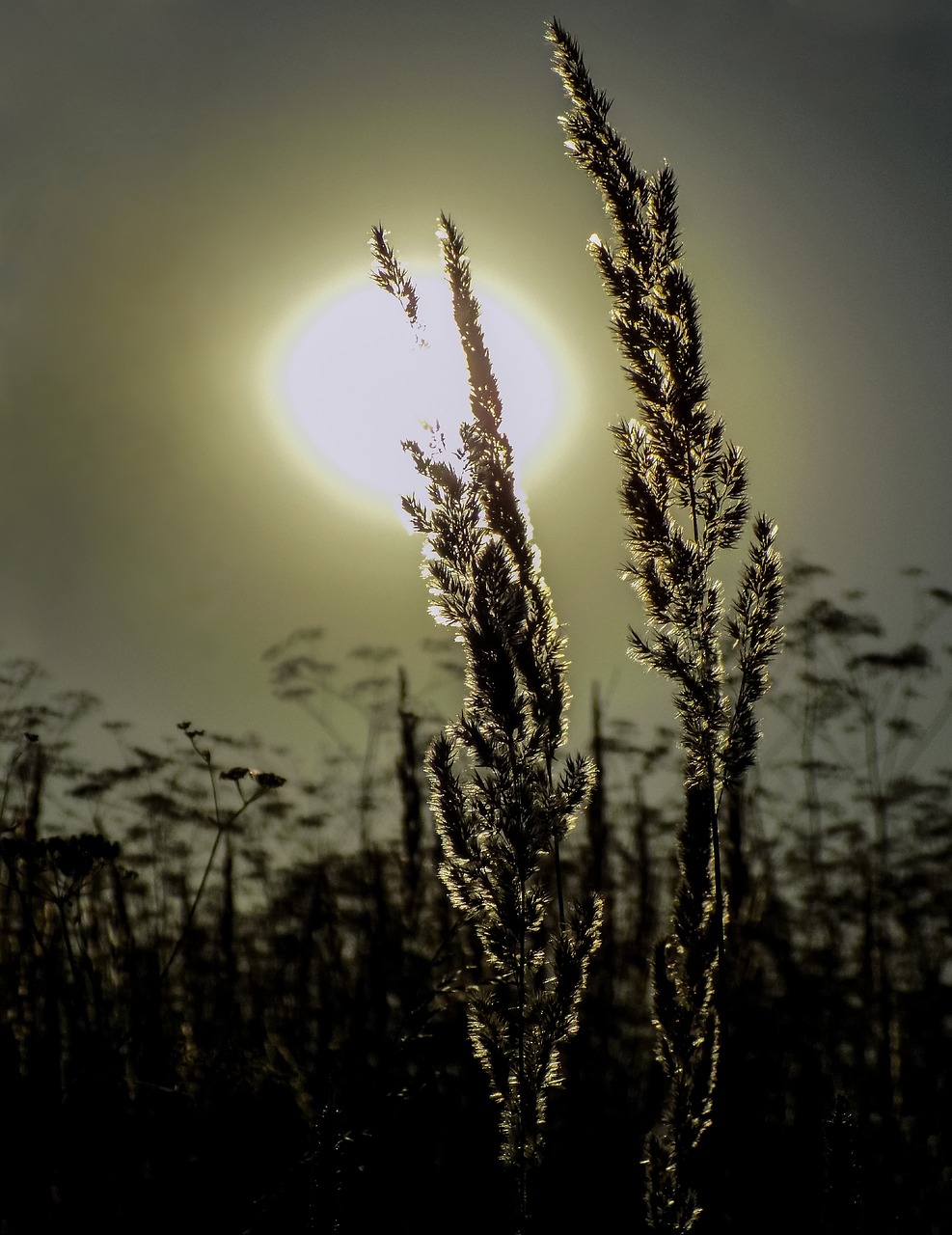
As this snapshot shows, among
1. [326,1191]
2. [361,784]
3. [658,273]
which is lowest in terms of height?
[326,1191]

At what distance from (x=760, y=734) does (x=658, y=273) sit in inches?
52.7

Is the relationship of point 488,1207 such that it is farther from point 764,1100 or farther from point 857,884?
point 857,884

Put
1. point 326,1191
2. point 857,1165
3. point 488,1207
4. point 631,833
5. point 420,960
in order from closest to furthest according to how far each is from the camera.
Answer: point 326,1191
point 857,1165
point 488,1207
point 420,960
point 631,833

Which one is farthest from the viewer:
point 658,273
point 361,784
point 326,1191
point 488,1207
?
point 361,784

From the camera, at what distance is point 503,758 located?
8.62ft

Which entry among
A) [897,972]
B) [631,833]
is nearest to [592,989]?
[631,833]

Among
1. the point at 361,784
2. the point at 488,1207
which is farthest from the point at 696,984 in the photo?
the point at 361,784

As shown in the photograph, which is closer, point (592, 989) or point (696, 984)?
point (696, 984)

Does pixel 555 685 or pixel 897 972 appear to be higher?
pixel 555 685

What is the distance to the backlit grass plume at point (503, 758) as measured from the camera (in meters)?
2.49

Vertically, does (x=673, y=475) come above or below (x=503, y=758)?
above

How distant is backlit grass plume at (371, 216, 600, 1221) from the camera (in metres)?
2.49

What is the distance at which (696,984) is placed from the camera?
252 cm

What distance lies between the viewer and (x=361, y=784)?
6863mm
